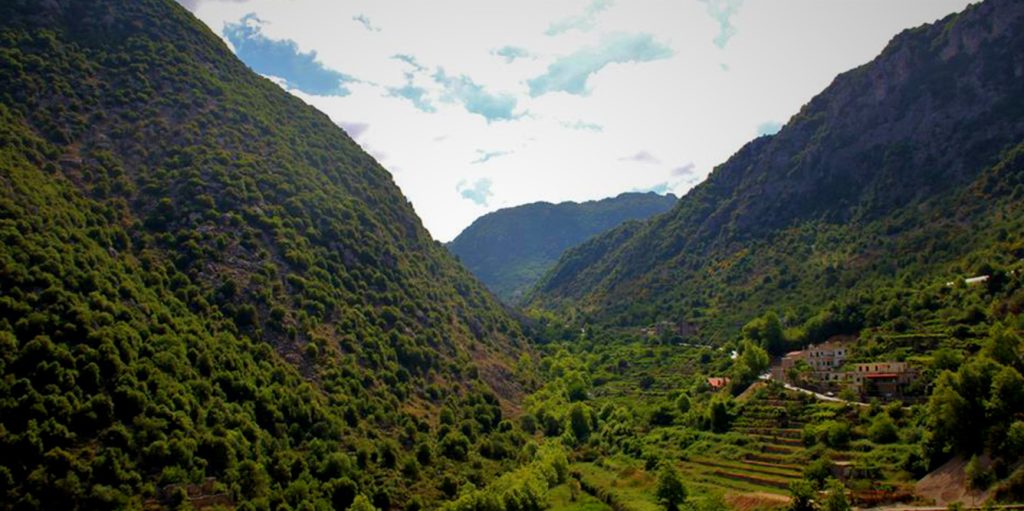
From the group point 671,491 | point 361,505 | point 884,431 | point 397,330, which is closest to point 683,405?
point 671,491

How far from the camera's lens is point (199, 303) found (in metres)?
80.0

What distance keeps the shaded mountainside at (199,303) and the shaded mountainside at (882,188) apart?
6071cm

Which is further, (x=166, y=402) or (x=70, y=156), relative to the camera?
(x=70, y=156)

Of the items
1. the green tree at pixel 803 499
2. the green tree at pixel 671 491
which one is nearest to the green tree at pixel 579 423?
the green tree at pixel 671 491

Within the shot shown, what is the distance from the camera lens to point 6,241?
65.0 metres

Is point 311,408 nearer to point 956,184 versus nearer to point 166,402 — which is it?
point 166,402

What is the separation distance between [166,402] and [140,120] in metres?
57.8

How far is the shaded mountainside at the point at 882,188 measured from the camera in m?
130

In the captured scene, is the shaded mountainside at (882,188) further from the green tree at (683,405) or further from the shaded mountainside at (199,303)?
the shaded mountainside at (199,303)

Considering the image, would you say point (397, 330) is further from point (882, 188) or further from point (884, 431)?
point (882, 188)

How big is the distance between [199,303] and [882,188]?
14186 centimetres

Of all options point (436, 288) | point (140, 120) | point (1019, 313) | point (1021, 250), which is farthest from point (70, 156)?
point (1021, 250)

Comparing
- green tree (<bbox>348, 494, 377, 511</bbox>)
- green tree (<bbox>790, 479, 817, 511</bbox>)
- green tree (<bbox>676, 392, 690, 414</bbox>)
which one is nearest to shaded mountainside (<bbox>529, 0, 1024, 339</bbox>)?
green tree (<bbox>676, 392, 690, 414</bbox>)

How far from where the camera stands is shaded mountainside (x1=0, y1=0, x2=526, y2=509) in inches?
2224
